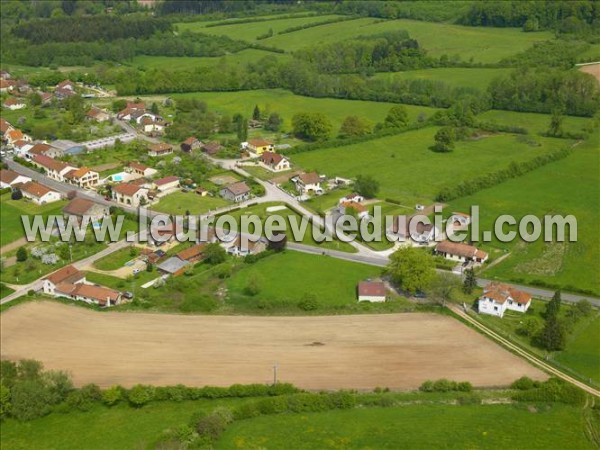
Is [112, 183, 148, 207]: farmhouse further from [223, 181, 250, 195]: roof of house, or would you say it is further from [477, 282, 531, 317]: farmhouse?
[477, 282, 531, 317]: farmhouse

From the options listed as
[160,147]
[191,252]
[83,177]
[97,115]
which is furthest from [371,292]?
[97,115]

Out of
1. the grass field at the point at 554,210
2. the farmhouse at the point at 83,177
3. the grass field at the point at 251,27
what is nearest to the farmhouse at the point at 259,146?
the farmhouse at the point at 83,177

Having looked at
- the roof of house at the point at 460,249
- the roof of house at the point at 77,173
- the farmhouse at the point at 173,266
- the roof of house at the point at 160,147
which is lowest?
the roof of house at the point at 460,249

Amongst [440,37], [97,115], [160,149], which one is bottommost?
[160,149]

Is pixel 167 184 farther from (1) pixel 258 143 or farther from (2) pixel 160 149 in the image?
(1) pixel 258 143

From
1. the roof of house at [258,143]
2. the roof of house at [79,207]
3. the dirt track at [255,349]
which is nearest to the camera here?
the dirt track at [255,349]

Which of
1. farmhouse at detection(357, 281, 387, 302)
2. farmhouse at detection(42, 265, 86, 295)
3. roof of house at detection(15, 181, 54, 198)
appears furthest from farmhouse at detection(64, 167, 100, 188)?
farmhouse at detection(357, 281, 387, 302)

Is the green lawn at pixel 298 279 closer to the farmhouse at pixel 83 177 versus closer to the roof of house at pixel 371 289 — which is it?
the roof of house at pixel 371 289
